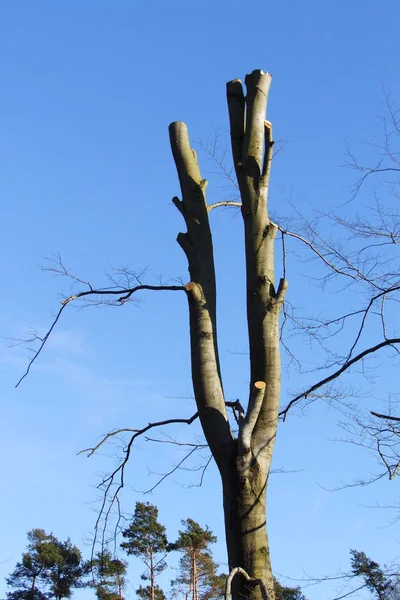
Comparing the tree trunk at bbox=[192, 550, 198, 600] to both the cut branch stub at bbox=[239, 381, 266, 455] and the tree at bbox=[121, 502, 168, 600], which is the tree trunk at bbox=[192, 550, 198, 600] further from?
the cut branch stub at bbox=[239, 381, 266, 455]

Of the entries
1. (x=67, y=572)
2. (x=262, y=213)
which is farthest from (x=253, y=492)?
(x=67, y=572)

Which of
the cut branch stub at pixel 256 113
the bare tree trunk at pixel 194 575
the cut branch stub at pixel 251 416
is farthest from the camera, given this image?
the bare tree trunk at pixel 194 575

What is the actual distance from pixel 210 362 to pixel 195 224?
0.89m

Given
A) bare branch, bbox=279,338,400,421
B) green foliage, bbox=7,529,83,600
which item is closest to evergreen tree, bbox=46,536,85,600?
green foliage, bbox=7,529,83,600

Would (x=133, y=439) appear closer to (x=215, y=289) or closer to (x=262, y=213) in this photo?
(x=215, y=289)

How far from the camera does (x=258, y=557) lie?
3254mm

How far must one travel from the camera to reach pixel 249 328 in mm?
3859

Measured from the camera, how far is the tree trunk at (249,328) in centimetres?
335

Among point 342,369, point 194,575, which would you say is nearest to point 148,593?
point 194,575

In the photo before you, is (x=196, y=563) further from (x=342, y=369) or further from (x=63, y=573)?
(x=342, y=369)

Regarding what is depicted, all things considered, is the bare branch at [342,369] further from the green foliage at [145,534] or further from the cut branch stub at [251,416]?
the green foliage at [145,534]

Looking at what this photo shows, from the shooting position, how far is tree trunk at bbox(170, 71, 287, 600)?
3.35m

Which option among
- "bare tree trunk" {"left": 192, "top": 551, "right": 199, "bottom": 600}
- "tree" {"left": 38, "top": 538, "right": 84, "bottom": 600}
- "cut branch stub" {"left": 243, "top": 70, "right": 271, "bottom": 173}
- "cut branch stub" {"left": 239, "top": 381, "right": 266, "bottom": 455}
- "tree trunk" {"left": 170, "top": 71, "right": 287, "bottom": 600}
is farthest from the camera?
"tree" {"left": 38, "top": 538, "right": 84, "bottom": 600}

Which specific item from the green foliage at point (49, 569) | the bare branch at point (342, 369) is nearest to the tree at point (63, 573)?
the green foliage at point (49, 569)
